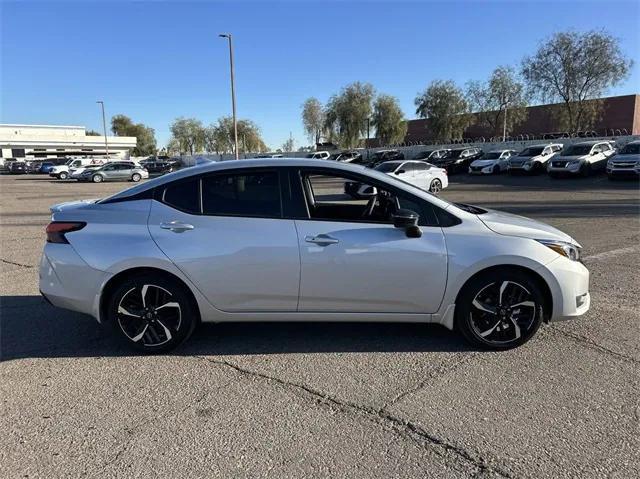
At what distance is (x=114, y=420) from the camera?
3.07m

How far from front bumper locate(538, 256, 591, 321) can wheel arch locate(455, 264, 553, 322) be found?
0.03 m

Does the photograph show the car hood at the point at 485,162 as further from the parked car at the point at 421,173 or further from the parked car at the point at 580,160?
the parked car at the point at 421,173

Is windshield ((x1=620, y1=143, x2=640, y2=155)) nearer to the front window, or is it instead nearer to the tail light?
the front window

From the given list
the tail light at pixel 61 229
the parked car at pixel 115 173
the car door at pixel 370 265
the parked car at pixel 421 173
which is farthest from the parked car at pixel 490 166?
the tail light at pixel 61 229

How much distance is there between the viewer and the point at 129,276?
3.93 m

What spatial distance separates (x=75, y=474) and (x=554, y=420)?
280cm

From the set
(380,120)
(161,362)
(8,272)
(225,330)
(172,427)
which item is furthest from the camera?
(380,120)

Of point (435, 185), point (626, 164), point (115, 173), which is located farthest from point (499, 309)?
point (115, 173)

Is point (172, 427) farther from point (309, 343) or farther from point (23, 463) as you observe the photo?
point (309, 343)

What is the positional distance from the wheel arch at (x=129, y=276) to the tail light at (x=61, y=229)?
51cm

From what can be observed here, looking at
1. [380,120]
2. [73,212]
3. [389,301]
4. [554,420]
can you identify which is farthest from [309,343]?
[380,120]

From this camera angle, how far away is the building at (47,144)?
85.3 m

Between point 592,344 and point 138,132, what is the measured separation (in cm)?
12251

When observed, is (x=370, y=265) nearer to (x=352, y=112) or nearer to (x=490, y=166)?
(x=490, y=166)
